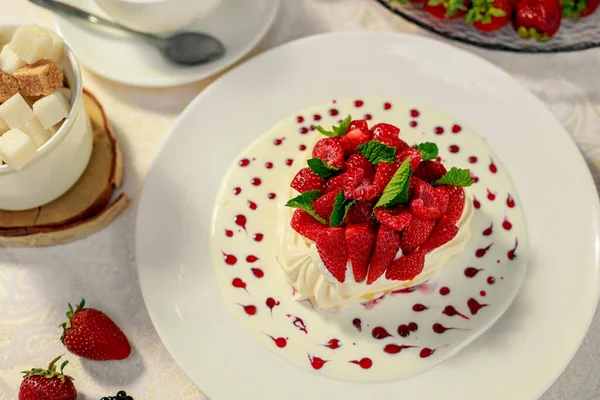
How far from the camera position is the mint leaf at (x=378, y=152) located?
4.72ft

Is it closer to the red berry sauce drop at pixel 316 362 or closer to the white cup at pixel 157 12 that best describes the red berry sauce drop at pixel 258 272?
the red berry sauce drop at pixel 316 362

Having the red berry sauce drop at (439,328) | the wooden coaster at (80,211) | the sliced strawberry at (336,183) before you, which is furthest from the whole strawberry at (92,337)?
the red berry sauce drop at (439,328)

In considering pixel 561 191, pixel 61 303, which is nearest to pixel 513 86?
pixel 561 191

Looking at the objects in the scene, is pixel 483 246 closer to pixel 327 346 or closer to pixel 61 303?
pixel 327 346

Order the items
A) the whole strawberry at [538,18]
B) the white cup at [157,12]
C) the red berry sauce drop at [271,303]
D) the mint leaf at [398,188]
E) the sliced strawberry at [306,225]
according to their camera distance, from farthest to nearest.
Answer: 1. the whole strawberry at [538,18]
2. the white cup at [157,12]
3. the red berry sauce drop at [271,303]
4. the sliced strawberry at [306,225]
5. the mint leaf at [398,188]

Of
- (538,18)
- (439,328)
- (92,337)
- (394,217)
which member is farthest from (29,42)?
(538,18)

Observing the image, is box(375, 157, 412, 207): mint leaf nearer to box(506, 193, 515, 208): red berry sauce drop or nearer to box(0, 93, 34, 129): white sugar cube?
box(506, 193, 515, 208): red berry sauce drop

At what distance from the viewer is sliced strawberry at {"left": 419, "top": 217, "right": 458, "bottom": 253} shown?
4.75ft

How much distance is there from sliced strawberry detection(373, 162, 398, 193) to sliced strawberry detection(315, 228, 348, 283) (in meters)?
0.12

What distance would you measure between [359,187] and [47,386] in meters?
0.79

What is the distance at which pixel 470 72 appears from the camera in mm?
1768

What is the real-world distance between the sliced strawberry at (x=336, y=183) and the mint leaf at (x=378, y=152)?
65 mm

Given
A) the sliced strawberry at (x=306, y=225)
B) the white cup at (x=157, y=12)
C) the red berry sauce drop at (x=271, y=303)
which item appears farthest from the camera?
the white cup at (x=157, y=12)

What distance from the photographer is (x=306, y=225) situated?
1479 millimetres
